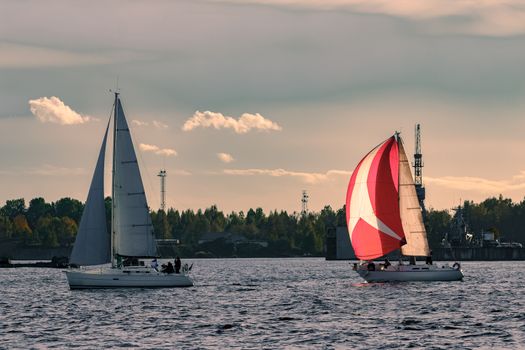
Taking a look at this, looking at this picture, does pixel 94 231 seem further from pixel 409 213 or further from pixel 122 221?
pixel 409 213

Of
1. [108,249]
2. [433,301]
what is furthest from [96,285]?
[433,301]

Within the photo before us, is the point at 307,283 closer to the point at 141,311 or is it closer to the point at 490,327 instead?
the point at 141,311

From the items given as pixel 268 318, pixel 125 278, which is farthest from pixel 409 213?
pixel 268 318

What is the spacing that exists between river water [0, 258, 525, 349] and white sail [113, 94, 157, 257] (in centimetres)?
410

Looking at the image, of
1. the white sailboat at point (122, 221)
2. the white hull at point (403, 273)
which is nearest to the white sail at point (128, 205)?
the white sailboat at point (122, 221)

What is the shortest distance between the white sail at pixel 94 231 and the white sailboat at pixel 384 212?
92.6 ft

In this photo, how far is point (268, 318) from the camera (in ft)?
257

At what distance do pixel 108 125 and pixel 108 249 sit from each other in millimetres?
10634

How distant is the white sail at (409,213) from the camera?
11869 centimetres

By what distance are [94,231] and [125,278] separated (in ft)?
15.6

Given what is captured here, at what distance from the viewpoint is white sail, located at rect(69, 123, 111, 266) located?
321 feet

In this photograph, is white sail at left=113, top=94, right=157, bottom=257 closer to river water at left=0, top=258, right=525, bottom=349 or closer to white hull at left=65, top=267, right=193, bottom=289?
white hull at left=65, top=267, right=193, bottom=289

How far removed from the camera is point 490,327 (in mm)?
71000

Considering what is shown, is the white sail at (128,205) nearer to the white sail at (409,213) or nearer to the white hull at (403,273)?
the white hull at (403,273)
